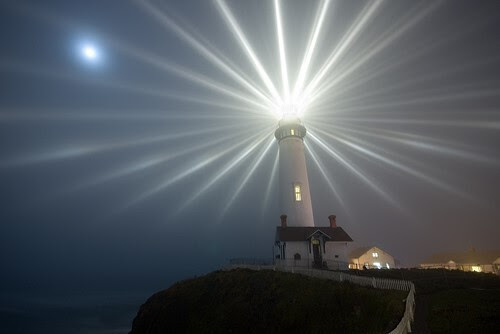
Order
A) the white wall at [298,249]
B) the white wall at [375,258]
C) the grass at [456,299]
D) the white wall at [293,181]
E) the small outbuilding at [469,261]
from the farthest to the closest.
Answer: the small outbuilding at [469,261], the white wall at [375,258], the white wall at [293,181], the white wall at [298,249], the grass at [456,299]

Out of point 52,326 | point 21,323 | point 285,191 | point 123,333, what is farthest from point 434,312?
point 21,323

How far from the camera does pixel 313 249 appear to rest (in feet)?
111

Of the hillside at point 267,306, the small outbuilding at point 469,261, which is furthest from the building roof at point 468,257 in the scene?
the hillside at point 267,306

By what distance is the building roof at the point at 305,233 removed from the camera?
3366 centimetres

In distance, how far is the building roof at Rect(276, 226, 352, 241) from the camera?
33656mm

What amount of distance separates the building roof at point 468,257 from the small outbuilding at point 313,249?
147ft

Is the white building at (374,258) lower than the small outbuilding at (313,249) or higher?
lower

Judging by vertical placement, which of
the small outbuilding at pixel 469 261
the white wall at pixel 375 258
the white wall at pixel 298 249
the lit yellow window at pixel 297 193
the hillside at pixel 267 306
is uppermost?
the lit yellow window at pixel 297 193

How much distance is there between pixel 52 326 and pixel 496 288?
75815mm

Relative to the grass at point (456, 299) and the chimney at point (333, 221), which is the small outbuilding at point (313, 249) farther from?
the grass at point (456, 299)

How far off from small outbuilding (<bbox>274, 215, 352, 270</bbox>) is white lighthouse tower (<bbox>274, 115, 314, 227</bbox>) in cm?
385

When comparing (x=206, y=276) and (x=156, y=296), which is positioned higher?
(x=206, y=276)

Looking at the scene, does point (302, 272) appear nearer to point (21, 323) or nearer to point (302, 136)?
point (302, 136)

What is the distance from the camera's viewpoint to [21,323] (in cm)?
6806
